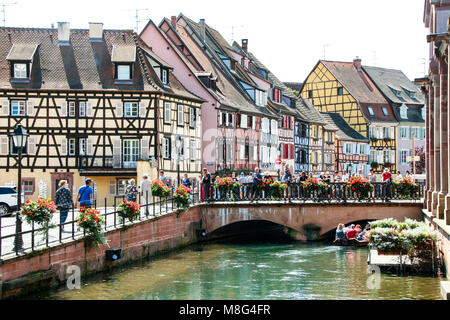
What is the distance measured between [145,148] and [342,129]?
37.7 metres

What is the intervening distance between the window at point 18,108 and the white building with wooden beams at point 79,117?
56mm

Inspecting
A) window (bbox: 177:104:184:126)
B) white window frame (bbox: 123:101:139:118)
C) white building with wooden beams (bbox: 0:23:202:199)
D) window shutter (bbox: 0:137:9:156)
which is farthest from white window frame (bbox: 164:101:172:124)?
window shutter (bbox: 0:137:9:156)

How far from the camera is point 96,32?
148ft

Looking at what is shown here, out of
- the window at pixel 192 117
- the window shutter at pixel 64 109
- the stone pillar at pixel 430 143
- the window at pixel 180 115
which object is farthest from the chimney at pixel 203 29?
the stone pillar at pixel 430 143

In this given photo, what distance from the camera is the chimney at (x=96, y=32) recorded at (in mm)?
44875

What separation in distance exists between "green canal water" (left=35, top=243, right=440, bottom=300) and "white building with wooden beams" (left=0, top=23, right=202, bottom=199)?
A: 13.3m

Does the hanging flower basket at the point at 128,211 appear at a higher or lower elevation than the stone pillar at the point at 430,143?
lower

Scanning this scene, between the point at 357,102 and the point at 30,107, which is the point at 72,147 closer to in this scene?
the point at 30,107

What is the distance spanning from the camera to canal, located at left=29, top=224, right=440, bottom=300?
19.9 m

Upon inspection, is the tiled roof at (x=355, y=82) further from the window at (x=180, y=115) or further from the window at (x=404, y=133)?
the window at (x=180, y=115)

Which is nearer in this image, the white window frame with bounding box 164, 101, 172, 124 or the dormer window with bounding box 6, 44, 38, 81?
the dormer window with bounding box 6, 44, 38, 81

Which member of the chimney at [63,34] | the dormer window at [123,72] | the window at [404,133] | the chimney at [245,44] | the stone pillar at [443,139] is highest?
the chimney at [245,44]

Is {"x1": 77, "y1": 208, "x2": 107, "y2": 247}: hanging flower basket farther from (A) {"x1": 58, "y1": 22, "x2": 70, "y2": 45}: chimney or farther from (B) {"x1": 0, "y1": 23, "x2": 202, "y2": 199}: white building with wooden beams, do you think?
(A) {"x1": 58, "y1": 22, "x2": 70, "y2": 45}: chimney
